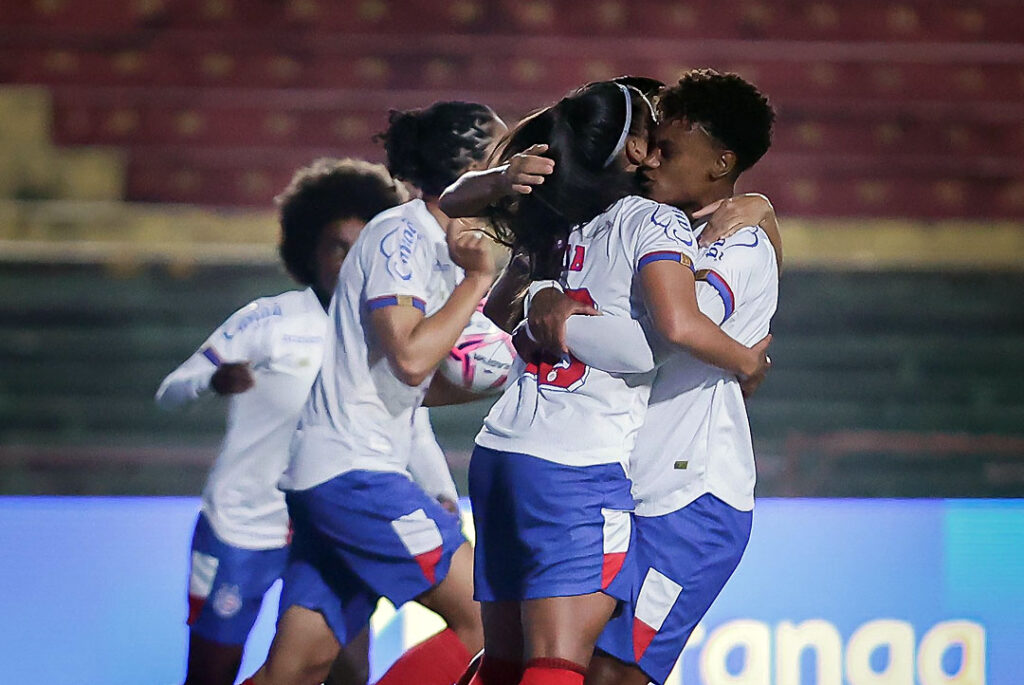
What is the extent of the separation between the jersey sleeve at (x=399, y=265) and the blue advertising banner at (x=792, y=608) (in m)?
0.91

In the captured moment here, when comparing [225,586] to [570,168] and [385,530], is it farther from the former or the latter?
[570,168]

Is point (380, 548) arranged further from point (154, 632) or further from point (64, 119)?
point (64, 119)

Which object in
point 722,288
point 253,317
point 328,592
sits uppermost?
point 722,288

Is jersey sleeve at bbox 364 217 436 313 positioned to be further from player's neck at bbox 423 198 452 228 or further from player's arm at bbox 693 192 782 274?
player's arm at bbox 693 192 782 274

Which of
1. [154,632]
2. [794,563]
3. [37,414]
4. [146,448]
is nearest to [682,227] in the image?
[794,563]

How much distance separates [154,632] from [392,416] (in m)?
1.02

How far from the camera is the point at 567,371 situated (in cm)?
186

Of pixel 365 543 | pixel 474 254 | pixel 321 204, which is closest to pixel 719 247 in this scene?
pixel 474 254

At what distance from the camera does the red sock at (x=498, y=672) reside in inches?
74.8

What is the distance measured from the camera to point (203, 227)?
5523mm

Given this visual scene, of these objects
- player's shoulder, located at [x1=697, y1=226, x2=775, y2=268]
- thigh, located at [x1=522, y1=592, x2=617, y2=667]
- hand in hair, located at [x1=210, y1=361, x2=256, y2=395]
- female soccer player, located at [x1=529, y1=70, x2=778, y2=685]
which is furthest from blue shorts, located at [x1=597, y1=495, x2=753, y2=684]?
hand in hair, located at [x1=210, y1=361, x2=256, y2=395]

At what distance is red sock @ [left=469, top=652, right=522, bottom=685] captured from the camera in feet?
6.23

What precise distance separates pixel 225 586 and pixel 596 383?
1141 millimetres

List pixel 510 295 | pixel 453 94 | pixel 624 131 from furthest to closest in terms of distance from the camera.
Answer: pixel 453 94, pixel 510 295, pixel 624 131
